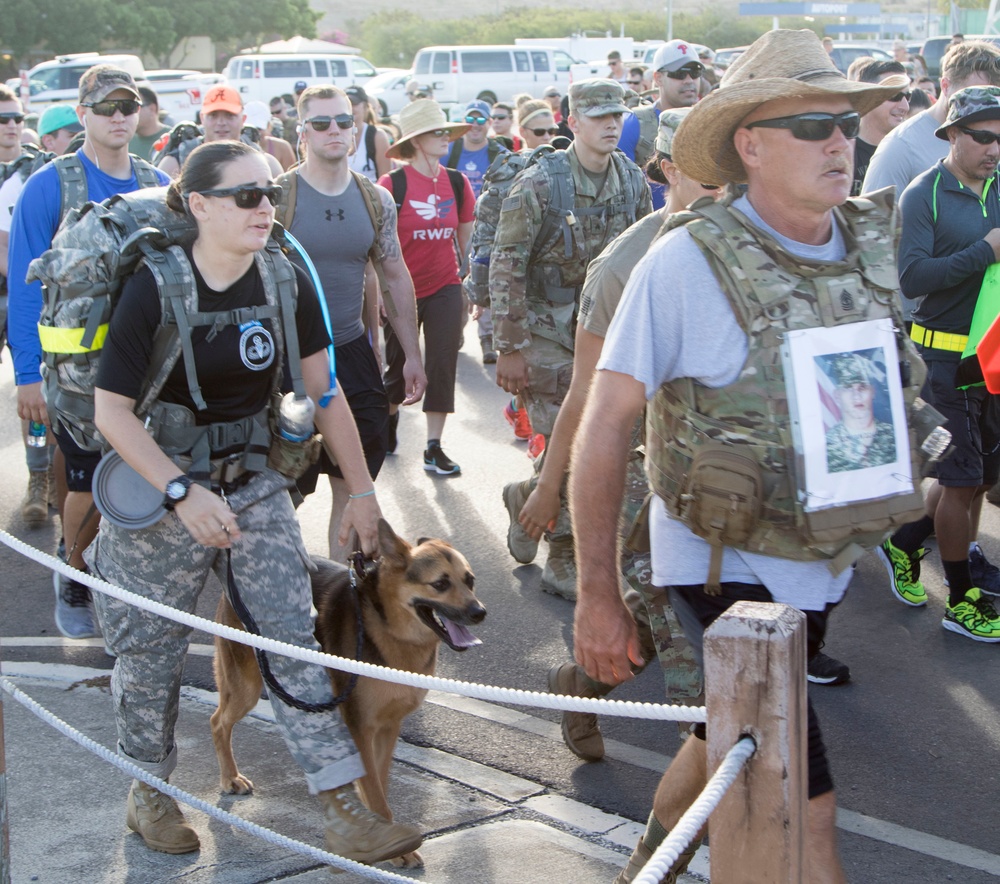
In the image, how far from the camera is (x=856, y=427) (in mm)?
2756

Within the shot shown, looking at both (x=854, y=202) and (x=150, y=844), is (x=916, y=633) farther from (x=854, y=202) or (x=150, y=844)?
(x=150, y=844)

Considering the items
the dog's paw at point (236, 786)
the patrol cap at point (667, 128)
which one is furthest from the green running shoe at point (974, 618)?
the dog's paw at point (236, 786)

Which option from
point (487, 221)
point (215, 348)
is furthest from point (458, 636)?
point (487, 221)

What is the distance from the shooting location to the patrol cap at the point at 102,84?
220 inches

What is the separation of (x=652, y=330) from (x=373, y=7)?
338ft

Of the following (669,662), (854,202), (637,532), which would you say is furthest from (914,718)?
(854,202)

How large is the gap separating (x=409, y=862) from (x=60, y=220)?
125 inches

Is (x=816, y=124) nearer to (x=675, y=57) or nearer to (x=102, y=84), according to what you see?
(x=102, y=84)

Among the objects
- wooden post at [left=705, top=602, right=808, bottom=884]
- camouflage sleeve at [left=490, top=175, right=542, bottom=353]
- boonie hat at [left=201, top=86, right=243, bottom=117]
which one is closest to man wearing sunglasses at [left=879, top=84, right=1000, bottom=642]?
camouflage sleeve at [left=490, top=175, right=542, bottom=353]

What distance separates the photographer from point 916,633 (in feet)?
17.9

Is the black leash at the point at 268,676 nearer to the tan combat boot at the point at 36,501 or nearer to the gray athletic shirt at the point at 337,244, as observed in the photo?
the gray athletic shirt at the point at 337,244

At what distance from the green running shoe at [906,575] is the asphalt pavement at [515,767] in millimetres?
61

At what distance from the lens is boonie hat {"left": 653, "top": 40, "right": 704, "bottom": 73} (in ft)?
26.9

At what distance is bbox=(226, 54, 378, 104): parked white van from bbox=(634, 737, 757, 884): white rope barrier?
37.1m
